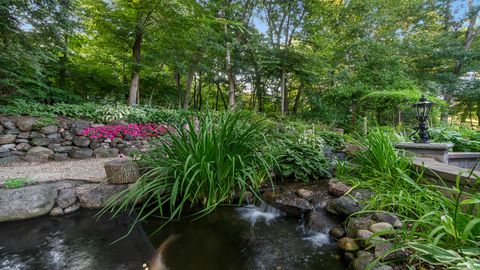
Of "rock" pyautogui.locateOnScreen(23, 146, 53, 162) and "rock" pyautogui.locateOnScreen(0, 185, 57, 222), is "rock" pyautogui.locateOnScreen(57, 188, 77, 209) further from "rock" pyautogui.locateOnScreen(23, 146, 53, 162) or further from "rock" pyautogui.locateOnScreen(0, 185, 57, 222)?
"rock" pyautogui.locateOnScreen(23, 146, 53, 162)

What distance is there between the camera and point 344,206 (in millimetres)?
1891

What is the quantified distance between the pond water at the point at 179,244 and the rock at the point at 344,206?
298mm

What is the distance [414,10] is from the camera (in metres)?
8.32

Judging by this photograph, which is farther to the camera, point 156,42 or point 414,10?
point 414,10

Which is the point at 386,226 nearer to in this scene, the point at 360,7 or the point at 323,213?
the point at 323,213

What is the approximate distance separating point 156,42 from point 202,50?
1.63 meters

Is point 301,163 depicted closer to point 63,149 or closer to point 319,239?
point 319,239

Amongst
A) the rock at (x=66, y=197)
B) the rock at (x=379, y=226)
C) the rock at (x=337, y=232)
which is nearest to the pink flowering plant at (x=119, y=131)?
the rock at (x=66, y=197)

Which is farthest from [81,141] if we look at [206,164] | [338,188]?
[338,188]

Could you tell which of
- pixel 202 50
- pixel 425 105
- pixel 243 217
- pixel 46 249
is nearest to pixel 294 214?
pixel 243 217

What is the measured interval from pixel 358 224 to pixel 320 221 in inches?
14.1

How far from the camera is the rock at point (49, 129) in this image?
11.7 feet

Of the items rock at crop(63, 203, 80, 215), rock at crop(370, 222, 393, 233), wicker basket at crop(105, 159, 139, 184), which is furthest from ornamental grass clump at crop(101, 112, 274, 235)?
rock at crop(370, 222, 393, 233)

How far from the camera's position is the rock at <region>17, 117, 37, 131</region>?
345 cm
